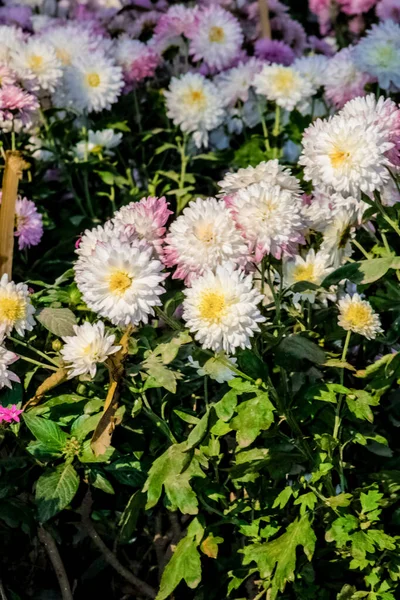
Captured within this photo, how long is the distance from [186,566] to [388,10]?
2878mm

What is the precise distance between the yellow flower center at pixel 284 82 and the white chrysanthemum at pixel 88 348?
4.66 ft

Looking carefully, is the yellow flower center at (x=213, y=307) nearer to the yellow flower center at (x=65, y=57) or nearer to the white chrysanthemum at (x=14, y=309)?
the white chrysanthemum at (x=14, y=309)

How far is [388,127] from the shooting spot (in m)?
1.87

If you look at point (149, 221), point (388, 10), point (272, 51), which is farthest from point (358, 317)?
point (388, 10)

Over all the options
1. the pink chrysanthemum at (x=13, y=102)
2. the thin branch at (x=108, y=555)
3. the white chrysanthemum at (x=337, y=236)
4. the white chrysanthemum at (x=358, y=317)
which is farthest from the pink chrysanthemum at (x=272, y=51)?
the thin branch at (x=108, y=555)

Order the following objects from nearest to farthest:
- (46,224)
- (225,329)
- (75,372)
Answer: (225,329) < (75,372) < (46,224)

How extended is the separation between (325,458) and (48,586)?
0.90 m

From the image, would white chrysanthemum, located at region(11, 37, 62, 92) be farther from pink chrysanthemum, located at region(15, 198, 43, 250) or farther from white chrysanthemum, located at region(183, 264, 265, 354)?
white chrysanthemum, located at region(183, 264, 265, 354)

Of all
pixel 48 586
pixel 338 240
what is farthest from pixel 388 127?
pixel 48 586

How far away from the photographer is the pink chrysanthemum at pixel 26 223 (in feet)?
8.76

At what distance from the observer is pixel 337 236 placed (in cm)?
206

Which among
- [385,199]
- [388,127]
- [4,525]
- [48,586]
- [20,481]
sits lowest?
[48,586]

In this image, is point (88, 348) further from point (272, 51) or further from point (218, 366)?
point (272, 51)

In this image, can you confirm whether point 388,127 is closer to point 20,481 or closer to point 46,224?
point 20,481
